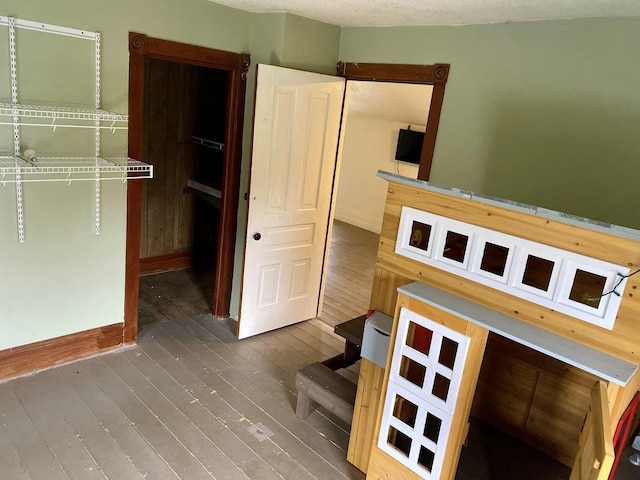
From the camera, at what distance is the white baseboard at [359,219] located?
7.26m

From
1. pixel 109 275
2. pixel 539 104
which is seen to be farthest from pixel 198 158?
pixel 539 104

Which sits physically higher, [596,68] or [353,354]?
[596,68]

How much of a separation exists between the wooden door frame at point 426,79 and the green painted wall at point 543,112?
0.04 metres

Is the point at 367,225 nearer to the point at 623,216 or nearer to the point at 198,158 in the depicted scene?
the point at 198,158

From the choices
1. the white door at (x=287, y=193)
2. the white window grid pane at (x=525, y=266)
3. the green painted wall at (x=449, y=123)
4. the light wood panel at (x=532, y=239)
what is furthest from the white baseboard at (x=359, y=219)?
the white window grid pane at (x=525, y=266)

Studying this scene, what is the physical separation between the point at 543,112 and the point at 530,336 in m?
1.46

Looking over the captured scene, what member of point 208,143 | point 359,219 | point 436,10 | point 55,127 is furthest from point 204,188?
point 359,219

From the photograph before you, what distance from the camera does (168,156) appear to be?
4.58 meters

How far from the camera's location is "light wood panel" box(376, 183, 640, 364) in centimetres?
158

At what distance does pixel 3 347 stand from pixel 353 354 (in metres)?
2.08

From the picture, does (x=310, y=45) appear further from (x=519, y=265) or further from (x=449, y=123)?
(x=519, y=265)

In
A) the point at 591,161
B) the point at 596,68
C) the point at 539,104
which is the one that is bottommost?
the point at 591,161

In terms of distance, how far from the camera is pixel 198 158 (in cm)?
479

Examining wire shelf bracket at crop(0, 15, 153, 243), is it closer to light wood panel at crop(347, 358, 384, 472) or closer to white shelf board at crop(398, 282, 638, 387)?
light wood panel at crop(347, 358, 384, 472)
